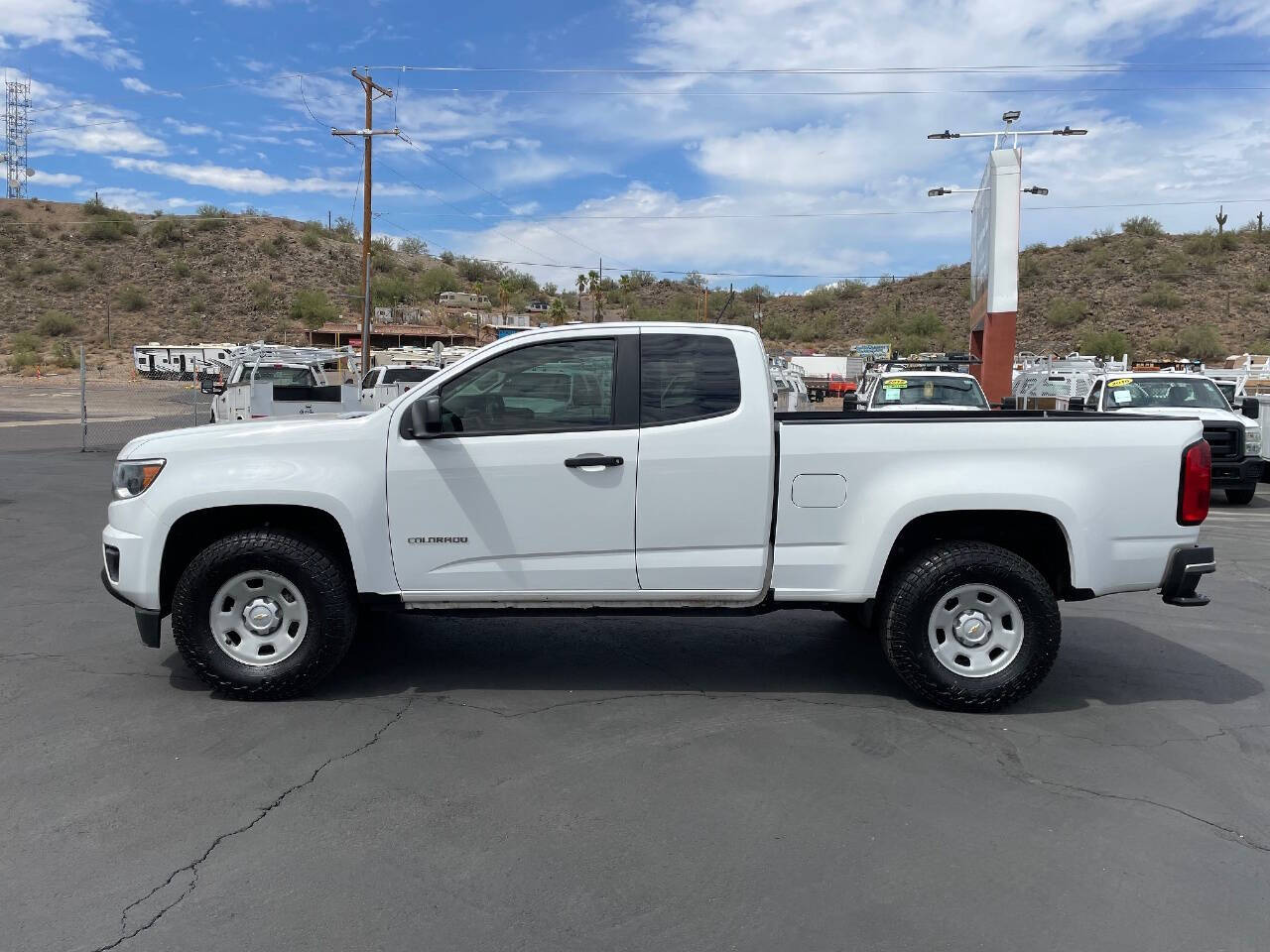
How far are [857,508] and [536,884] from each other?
2.66 metres

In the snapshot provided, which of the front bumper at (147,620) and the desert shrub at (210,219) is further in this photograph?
the desert shrub at (210,219)

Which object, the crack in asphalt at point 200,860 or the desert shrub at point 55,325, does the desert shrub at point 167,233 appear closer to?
the desert shrub at point 55,325

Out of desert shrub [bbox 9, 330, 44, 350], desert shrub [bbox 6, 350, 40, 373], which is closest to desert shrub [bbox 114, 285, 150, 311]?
desert shrub [bbox 9, 330, 44, 350]

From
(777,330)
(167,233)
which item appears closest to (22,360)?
(167,233)

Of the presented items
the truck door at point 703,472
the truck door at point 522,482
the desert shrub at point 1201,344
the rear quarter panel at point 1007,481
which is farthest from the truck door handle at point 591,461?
the desert shrub at point 1201,344

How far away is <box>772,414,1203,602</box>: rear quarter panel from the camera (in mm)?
5387

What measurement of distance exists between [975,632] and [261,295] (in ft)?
260

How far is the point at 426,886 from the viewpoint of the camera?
12.0 ft

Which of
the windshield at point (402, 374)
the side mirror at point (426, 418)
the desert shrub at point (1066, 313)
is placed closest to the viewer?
the side mirror at point (426, 418)

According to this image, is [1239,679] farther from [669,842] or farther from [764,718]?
[669,842]

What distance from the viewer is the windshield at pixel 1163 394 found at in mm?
15156

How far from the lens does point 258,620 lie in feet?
18.3

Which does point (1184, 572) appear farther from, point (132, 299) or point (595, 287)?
point (132, 299)

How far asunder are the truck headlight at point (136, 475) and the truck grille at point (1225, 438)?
1307 centimetres
